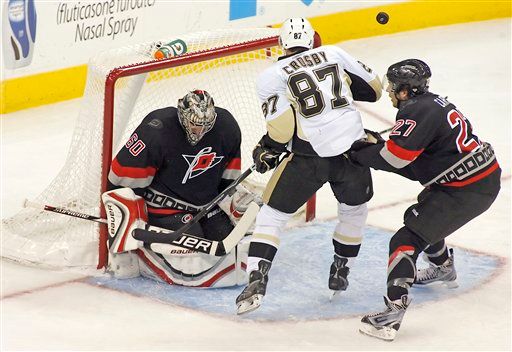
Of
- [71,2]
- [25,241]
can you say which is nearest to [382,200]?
[25,241]

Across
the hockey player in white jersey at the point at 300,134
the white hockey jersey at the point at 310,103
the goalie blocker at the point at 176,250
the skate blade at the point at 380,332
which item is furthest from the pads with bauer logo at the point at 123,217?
the skate blade at the point at 380,332

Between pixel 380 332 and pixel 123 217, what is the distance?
105 cm

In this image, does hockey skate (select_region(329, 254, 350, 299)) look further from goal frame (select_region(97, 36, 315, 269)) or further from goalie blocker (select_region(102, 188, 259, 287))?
goal frame (select_region(97, 36, 315, 269))

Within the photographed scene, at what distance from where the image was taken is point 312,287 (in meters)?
4.74

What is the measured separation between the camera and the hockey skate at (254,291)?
14.0 feet

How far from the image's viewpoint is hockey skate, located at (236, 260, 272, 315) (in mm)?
4281

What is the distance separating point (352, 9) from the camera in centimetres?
819

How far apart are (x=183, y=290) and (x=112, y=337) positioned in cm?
49

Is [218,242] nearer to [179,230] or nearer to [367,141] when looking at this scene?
[179,230]

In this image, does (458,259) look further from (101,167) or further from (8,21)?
(8,21)

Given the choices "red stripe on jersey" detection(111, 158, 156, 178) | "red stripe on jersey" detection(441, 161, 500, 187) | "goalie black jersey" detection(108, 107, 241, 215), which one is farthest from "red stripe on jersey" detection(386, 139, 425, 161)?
"red stripe on jersey" detection(111, 158, 156, 178)

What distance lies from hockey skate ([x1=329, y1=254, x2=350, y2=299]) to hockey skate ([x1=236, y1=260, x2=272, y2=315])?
1.07ft

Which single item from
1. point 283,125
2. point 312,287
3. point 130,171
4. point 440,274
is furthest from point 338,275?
point 130,171

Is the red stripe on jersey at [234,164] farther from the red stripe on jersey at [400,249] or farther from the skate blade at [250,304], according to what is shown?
the red stripe on jersey at [400,249]
